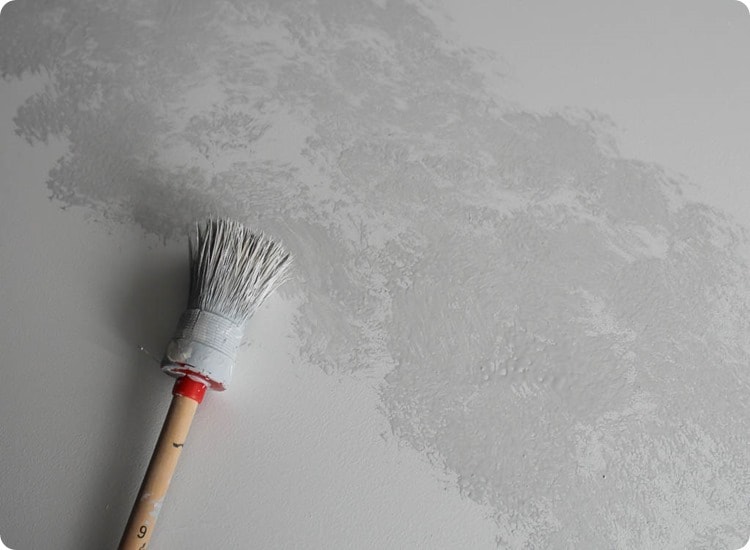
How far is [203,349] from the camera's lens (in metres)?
1.15

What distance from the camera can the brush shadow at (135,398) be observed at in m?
1.16

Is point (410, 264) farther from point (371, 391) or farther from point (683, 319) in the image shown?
point (683, 319)

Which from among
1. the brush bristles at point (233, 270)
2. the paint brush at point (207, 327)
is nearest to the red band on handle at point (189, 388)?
the paint brush at point (207, 327)

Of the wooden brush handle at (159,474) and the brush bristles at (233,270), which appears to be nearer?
the wooden brush handle at (159,474)

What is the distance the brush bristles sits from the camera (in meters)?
1.20

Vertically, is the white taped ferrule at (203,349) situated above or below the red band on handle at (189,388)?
above

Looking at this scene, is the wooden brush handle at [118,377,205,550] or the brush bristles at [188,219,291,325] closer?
the wooden brush handle at [118,377,205,550]

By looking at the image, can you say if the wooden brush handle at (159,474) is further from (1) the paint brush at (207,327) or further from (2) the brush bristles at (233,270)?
(2) the brush bristles at (233,270)

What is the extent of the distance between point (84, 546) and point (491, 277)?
805 mm

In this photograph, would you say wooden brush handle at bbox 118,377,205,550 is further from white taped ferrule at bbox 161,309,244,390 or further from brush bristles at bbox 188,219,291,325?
brush bristles at bbox 188,219,291,325

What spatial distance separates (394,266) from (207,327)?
13.9 inches

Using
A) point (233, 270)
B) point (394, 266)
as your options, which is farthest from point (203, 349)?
point (394, 266)

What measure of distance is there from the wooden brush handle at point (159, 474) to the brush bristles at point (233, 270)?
0.16 meters

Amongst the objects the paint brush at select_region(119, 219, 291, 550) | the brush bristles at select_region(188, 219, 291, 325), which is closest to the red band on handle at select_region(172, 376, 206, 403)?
the paint brush at select_region(119, 219, 291, 550)
